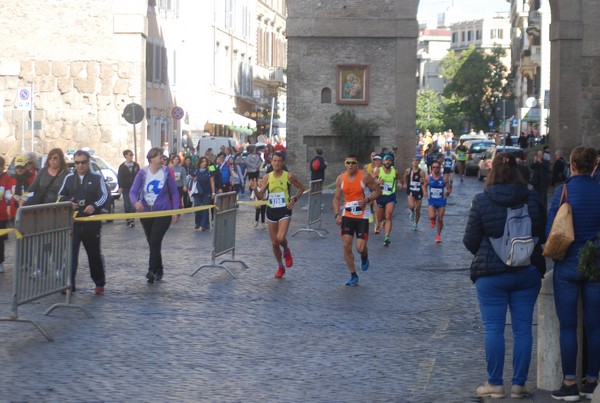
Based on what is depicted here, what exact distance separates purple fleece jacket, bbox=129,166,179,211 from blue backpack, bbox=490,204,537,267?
7773mm

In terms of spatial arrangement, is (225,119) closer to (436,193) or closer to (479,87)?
(436,193)

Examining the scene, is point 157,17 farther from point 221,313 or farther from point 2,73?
point 221,313

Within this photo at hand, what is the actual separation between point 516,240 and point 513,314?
1.62 feet

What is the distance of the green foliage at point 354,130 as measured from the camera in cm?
3953

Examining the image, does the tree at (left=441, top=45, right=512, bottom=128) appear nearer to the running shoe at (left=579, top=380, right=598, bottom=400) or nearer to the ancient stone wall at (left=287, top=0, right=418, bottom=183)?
the ancient stone wall at (left=287, top=0, right=418, bottom=183)

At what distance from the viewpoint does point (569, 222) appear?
7898 mm

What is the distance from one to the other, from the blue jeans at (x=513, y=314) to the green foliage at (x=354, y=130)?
3158 centimetres

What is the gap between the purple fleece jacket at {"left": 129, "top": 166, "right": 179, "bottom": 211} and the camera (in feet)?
50.1

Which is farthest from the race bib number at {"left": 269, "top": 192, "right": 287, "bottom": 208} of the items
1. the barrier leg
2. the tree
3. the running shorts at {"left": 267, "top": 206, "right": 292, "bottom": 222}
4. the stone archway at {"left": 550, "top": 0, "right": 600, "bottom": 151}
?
the tree

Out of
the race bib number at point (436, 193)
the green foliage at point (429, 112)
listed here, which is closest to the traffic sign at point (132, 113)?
the race bib number at point (436, 193)

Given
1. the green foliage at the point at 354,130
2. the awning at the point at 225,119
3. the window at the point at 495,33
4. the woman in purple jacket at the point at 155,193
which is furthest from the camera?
the window at the point at 495,33

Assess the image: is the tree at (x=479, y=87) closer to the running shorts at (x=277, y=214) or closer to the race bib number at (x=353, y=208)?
the running shorts at (x=277, y=214)

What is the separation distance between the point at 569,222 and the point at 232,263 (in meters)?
9.81

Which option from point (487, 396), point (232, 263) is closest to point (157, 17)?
point (232, 263)
